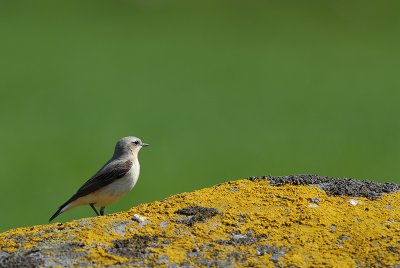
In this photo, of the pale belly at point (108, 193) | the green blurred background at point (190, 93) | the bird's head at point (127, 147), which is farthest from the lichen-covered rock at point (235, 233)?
the green blurred background at point (190, 93)

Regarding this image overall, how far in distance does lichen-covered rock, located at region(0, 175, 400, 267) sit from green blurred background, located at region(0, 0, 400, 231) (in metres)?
12.6

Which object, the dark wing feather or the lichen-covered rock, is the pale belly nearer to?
the dark wing feather

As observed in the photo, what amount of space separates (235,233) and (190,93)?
27097 mm

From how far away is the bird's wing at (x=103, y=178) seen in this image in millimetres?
9250

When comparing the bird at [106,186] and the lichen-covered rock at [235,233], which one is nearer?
the lichen-covered rock at [235,233]

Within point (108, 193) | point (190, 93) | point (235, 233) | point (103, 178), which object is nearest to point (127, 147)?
point (103, 178)

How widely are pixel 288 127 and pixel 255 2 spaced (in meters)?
21.1

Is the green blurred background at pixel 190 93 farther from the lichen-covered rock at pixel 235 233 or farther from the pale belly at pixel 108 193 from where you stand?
the lichen-covered rock at pixel 235 233

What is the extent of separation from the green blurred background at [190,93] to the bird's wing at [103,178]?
8.71 m

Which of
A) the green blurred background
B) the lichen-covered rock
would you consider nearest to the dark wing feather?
the lichen-covered rock

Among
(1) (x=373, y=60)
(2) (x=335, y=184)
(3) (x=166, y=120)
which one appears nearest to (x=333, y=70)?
(1) (x=373, y=60)

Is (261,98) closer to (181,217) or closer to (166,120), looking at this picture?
(166,120)

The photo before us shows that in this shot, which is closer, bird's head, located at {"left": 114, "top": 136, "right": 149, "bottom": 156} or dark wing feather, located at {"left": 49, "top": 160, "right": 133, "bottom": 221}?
dark wing feather, located at {"left": 49, "top": 160, "right": 133, "bottom": 221}

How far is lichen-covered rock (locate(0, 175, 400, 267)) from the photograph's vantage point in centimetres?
475
